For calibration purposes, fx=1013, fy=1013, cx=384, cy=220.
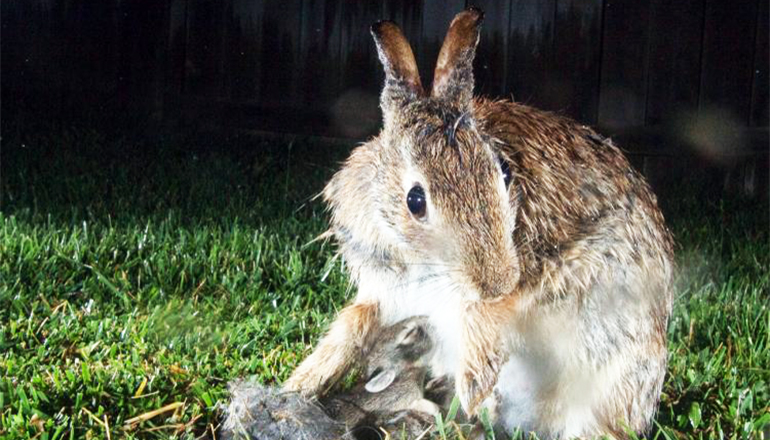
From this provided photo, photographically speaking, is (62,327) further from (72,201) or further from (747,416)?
(747,416)

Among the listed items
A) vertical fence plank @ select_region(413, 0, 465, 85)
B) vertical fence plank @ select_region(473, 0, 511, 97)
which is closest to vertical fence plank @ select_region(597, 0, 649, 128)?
vertical fence plank @ select_region(473, 0, 511, 97)

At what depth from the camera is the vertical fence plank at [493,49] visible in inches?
190

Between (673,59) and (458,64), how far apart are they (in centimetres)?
337

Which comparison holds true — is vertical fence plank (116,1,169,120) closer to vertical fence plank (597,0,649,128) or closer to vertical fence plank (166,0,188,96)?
vertical fence plank (166,0,188,96)

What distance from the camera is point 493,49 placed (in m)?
4.96

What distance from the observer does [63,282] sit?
3.00m

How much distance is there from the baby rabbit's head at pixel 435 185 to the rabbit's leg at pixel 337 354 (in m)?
0.10

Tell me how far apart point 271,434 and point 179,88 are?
12.6ft

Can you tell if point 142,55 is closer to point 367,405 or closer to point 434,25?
point 434,25

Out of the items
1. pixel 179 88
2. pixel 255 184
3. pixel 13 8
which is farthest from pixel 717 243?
pixel 13 8

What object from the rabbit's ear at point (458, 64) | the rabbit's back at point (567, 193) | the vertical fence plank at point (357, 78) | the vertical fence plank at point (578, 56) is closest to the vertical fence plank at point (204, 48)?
the vertical fence plank at point (357, 78)

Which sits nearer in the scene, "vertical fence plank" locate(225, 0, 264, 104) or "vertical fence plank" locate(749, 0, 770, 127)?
"vertical fence plank" locate(749, 0, 770, 127)

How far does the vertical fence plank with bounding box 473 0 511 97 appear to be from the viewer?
4.82 meters

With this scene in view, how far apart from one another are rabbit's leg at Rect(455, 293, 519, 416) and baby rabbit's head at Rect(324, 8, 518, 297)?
0.09 meters
